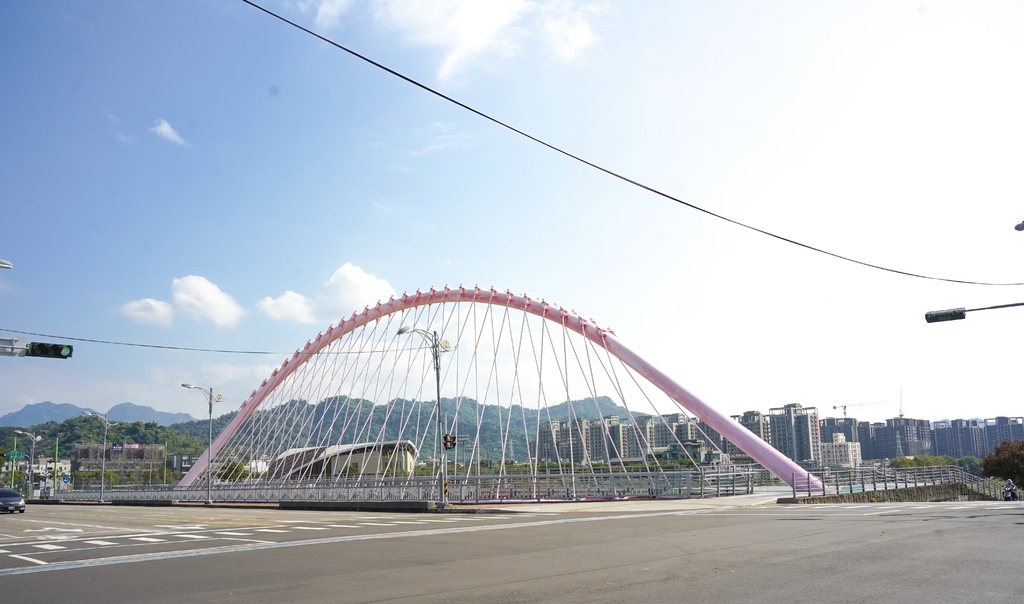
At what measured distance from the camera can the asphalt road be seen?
29.1 feet

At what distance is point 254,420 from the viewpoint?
69375 millimetres

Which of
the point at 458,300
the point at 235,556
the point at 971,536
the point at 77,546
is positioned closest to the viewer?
the point at 971,536

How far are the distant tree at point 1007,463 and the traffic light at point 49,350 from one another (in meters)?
75.9

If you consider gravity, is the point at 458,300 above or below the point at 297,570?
above

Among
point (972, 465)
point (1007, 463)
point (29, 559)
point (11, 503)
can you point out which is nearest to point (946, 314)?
point (29, 559)

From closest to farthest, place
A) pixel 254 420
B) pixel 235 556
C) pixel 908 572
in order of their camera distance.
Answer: pixel 908 572 < pixel 235 556 < pixel 254 420

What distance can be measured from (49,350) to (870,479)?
37.0 m

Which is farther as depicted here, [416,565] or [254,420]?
[254,420]

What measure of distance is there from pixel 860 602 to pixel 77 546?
1724 cm

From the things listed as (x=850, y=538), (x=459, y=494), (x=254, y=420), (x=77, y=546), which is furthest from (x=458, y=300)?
(x=850, y=538)

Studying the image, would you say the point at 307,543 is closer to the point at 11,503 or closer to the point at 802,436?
the point at 11,503

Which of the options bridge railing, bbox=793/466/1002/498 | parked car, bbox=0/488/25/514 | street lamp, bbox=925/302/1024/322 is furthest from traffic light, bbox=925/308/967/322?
parked car, bbox=0/488/25/514

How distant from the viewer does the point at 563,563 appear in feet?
38.4

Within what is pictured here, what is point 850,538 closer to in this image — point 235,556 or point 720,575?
point 720,575
